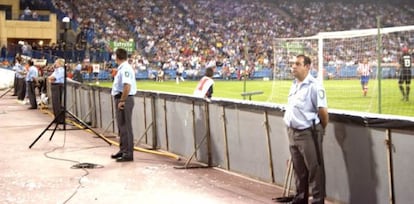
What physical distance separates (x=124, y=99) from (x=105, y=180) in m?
1.85

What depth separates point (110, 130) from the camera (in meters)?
15.3

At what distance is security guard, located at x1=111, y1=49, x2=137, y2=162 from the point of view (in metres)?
10.3

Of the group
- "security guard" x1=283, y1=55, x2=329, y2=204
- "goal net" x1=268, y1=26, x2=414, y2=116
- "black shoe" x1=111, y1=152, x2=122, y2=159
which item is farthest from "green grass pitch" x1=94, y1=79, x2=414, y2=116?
"security guard" x1=283, y1=55, x2=329, y2=204

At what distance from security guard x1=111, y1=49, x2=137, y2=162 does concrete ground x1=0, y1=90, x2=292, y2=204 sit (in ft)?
0.94

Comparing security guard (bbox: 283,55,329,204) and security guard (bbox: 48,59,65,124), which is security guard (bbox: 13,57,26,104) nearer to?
security guard (bbox: 48,59,65,124)

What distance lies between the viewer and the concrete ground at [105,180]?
770 cm

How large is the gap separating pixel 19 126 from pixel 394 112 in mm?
10536

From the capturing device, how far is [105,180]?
29.1 feet

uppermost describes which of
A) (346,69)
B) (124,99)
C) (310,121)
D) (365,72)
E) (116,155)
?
(346,69)

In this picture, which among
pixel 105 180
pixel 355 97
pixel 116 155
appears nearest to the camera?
pixel 105 180

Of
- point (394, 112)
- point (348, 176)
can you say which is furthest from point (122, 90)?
point (394, 112)

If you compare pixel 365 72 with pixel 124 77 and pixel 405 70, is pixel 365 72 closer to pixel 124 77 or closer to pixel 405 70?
pixel 405 70

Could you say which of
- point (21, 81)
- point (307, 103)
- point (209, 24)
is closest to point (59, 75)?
point (21, 81)

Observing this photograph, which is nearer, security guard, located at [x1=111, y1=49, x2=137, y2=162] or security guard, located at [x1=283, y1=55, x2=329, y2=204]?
security guard, located at [x1=283, y1=55, x2=329, y2=204]
